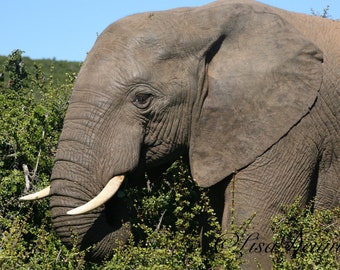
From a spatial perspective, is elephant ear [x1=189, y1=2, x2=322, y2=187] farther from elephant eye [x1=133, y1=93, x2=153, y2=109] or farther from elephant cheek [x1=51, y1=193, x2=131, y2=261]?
elephant cheek [x1=51, y1=193, x2=131, y2=261]

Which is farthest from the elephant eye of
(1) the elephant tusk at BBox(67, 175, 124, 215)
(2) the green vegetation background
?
(2) the green vegetation background

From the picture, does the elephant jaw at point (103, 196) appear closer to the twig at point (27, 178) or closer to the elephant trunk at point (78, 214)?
the elephant trunk at point (78, 214)

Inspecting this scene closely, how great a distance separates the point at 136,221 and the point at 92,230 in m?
0.79

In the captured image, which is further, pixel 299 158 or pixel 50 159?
pixel 50 159

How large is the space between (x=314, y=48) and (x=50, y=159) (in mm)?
2508

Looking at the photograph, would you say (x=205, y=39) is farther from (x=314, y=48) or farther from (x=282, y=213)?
(x=282, y=213)

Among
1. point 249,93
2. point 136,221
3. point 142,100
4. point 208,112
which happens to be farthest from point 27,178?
point 249,93

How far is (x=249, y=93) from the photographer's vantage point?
Answer: 6.21 meters

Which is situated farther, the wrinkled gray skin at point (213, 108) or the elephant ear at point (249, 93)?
the elephant ear at point (249, 93)

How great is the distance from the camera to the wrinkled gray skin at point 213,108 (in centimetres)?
597

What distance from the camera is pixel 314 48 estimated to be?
20.7 feet

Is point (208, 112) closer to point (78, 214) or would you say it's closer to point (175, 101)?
point (175, 101)

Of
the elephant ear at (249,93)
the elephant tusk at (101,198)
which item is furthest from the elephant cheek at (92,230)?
the elephant ear at (249,93)

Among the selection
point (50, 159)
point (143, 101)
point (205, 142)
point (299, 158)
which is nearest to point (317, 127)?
point (299, 158)
